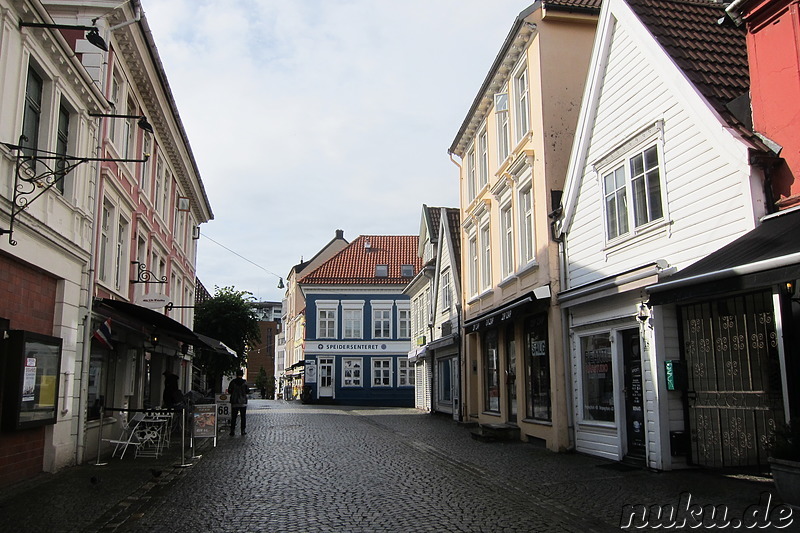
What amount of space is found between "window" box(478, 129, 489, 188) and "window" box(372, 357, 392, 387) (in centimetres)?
2835

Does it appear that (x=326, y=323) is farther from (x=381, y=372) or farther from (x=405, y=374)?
(x=405, y=374)

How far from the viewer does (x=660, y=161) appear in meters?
11.5

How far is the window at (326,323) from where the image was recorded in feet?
159

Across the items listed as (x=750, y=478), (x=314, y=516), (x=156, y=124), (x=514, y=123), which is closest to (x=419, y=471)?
(x=314, y=516)

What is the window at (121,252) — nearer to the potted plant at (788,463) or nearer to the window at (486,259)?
the window at (486,259)

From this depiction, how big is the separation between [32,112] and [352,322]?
38295 mm

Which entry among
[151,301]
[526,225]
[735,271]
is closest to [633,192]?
[735,271]

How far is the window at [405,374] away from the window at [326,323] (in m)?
4.93

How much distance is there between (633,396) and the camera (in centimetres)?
1216

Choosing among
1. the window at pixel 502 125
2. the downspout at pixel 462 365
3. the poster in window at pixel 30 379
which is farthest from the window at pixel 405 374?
the poster in window at pixel 30 379

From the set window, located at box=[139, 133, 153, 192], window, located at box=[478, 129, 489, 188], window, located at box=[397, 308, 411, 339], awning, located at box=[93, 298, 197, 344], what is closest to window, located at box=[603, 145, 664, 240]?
window, located at box=[478, 129, 489, 188]

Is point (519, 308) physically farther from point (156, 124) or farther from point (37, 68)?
point (156, 124)

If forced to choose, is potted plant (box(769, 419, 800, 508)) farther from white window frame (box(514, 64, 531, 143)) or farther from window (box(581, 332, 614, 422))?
white window frame (box(514, 64, 531, 143))

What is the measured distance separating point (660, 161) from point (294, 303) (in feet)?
185
